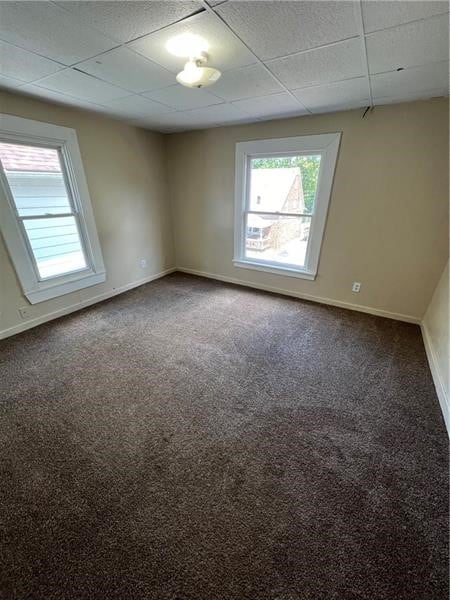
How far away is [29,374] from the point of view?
2062mm

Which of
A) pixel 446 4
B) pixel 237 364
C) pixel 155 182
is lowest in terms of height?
pixel 237 364

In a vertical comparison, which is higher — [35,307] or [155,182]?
[155,182]

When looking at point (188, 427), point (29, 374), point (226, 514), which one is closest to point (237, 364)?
point (188, 427)

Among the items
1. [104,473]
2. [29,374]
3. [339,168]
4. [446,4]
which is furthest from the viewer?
[339,168]

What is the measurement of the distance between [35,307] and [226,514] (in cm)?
282

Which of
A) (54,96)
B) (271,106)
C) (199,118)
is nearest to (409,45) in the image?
(271,106)

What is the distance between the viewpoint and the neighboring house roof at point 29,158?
2.28 m

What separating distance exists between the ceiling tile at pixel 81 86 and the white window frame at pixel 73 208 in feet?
1.69

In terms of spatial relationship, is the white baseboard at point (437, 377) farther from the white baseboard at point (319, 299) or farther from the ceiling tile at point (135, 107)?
the ceiling tile at point (135, 107)

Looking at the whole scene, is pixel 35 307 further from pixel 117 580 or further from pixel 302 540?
pixel 302 540

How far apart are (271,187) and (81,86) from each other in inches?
89.5

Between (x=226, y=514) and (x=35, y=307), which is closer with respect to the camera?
(x=226, y=514)

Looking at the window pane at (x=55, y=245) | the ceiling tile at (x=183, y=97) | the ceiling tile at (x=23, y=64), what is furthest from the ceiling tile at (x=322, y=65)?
the window pane at (x=55, y=245)

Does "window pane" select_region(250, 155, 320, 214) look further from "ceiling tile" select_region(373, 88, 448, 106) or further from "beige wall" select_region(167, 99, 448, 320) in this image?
"ceiling tile" select_region(373, 88, 448, 106)
